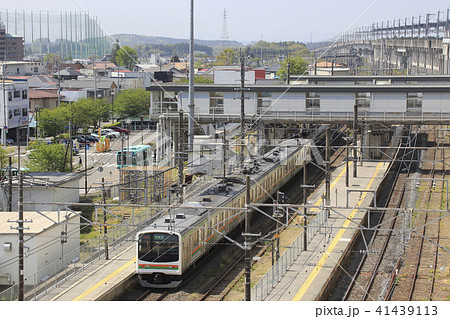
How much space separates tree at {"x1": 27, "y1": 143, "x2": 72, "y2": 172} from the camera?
22.1m

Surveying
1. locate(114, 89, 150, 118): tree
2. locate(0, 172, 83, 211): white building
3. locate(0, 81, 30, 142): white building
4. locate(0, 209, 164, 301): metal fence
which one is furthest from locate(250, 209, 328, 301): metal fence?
locate(114, 89, 150, 118): tree

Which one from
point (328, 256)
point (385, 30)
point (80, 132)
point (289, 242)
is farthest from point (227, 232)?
point (385, 30)

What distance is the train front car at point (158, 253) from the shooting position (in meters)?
12.3

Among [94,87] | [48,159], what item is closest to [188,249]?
[48,159]

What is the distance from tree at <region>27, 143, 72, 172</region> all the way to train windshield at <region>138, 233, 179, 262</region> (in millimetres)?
10454

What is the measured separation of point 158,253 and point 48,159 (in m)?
11.0

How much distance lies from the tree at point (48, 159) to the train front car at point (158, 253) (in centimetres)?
1044

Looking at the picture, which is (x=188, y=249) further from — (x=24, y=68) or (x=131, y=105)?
(x=24, y=68)

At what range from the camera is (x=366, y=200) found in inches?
776

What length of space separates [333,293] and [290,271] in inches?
37.7

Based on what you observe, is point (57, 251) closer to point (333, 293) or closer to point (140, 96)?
point (333, 293)

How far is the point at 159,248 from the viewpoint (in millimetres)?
12336

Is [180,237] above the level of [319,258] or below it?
above

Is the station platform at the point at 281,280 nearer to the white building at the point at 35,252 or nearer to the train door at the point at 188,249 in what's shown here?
the white building at the point at 35,252
